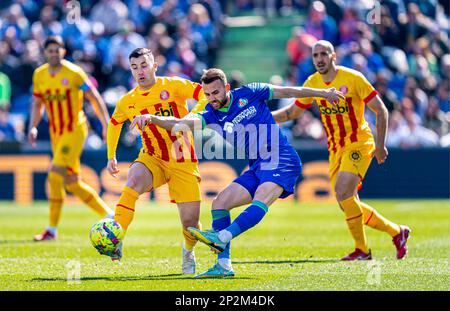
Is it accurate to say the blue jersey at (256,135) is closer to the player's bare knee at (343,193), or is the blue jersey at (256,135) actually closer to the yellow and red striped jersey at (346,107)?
the player's bare knee at (343,193)

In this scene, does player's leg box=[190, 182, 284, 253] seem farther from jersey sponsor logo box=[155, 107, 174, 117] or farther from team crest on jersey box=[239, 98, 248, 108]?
jersey sponsor logo box=[155, 107, 174, 117]

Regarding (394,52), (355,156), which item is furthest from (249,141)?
(394,52)

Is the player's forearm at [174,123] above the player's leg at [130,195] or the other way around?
above

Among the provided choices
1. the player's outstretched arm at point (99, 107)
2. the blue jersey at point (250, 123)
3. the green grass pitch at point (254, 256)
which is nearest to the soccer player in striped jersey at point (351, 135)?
the green grass pitch at point (254, 256)

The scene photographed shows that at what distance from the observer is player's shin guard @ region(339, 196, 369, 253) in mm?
11914

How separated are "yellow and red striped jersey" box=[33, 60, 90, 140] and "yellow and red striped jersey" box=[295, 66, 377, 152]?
165 inches

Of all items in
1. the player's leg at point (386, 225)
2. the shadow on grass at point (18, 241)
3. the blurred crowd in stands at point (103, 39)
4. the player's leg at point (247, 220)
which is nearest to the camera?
the player's leg at point (247, 220)

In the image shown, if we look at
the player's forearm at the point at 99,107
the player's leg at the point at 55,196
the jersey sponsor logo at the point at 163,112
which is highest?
the jersey sponsor logo at the point at 163,112

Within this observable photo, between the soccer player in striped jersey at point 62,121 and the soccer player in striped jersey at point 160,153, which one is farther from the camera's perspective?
the soccer player in striped jersey at point 62,121

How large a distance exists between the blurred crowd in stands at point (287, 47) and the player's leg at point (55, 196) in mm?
7635

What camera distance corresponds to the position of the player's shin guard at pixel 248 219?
9531 millimetres

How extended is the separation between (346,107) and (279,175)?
2432 millimetres
